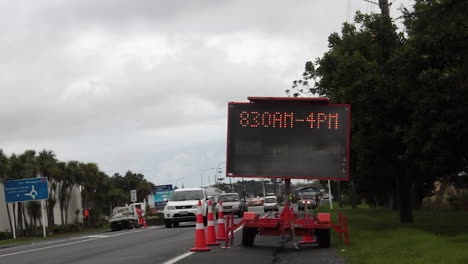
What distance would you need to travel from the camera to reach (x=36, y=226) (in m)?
51.8

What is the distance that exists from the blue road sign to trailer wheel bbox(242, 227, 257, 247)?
3125 cm

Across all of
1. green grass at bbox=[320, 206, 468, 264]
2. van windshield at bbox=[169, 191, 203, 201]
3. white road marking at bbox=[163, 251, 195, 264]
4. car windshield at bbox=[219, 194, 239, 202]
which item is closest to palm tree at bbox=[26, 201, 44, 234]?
car windshield at bbox=[219, 194, 239, 202]

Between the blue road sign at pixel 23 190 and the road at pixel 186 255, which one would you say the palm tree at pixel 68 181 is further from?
the road at pixel 186 255

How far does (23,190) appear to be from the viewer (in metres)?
45.0

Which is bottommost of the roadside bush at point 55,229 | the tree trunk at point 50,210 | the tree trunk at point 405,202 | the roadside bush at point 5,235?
the roadside bush at point 55,229

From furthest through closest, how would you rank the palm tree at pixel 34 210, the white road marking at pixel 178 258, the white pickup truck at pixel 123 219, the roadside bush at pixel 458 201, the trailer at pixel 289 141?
the palm tree at pixel 34 210 < the roadside bush at pixel 458 201 < the white pickup truck at pixel 123 219 < the trailer at pixel 289 141 < the white road marking at pixel 178 258

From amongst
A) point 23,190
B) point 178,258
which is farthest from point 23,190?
point 178,258

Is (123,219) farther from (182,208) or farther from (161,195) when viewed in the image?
(161,195)

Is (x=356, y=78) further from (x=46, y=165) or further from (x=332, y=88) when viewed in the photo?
(x=46, y=165)

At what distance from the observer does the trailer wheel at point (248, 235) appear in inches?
637

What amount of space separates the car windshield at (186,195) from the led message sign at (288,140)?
1735 cm

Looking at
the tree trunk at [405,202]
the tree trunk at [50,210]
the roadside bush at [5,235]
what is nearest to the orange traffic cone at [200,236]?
the tree trunk at [405,202]

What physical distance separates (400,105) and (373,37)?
3318 millimetres

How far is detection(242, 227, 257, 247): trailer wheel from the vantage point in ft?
53.1
